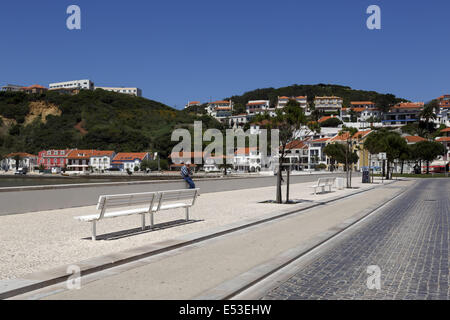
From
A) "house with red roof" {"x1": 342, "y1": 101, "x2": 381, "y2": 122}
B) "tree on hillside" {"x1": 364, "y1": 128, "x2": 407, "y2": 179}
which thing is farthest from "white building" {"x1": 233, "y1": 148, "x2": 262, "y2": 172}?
"house with red roof" {"x1": 342, "y1": 101, "x2": 381, "y2": 122}

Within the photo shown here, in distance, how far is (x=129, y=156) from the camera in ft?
436

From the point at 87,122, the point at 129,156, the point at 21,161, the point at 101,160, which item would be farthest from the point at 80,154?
the point at 87,122

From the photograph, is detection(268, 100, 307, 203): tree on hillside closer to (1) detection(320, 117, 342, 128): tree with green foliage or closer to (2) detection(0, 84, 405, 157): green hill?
(2) detection(0, 84, 405, 157): green hill

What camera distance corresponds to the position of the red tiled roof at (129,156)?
131500mm

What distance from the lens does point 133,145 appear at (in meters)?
144

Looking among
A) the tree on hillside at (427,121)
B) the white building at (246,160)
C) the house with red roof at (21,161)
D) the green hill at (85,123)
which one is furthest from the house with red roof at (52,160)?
the tree on hillside at (427,121)

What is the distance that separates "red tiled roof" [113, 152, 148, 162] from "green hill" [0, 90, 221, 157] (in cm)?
587

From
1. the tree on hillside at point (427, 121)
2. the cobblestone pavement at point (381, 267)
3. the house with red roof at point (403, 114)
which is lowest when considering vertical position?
the cobblestone pavement at point (381, 267)

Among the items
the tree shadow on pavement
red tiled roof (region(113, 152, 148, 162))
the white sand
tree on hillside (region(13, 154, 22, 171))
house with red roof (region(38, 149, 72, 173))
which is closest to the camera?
the white sand

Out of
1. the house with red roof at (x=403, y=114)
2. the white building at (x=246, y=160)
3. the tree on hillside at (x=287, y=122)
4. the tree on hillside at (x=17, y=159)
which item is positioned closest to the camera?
the tree on hillside at (x=287, y=122)

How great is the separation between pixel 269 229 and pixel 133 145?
449ft

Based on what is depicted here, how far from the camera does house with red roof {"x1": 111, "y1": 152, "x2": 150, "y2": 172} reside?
426 feet

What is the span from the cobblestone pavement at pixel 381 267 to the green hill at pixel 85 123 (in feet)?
409

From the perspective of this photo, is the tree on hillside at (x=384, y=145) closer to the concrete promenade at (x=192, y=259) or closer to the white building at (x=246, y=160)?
the concrete promenade at (x=192, y=259)
